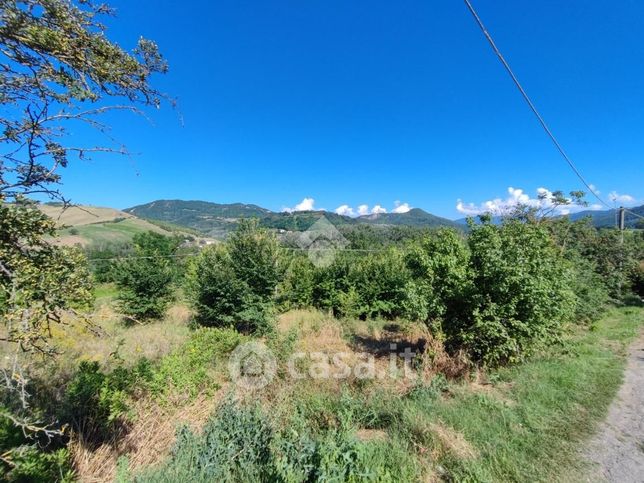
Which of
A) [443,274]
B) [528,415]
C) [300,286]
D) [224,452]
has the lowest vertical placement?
[300,286]

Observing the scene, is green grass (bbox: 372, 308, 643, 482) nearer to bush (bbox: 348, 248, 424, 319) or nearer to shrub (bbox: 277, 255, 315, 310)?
bush (bbox: 348, 248, 424, 319)

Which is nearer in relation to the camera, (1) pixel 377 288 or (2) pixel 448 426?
(2) pixel 448 426

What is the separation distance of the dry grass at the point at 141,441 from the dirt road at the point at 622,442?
5.01 meters

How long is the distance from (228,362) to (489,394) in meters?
5.03

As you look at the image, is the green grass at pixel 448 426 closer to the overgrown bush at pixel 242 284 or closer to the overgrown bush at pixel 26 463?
the overgrown bush at pixel 26 463

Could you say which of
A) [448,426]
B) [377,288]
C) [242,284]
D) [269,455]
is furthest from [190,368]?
[377,288]

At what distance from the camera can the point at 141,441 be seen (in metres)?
4.26

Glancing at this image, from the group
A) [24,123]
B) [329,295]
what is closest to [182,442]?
[24,123]

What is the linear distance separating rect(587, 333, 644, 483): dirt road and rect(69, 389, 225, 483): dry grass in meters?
5.01

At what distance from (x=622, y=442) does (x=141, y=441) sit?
6.29 meters

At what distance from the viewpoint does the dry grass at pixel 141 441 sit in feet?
12.3

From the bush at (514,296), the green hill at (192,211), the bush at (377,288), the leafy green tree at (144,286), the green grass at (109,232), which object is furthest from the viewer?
the green hill at (192,211)

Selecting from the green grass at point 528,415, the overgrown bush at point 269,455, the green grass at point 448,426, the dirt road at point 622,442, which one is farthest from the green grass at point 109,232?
the dirt road at point 622,442

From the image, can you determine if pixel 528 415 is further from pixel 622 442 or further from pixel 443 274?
pixel 443 274
